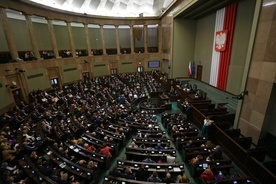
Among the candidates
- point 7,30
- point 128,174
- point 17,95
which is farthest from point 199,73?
point 7,30

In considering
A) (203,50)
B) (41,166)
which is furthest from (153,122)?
(203,50)

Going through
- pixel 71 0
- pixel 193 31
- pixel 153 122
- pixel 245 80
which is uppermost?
pixel 71 0

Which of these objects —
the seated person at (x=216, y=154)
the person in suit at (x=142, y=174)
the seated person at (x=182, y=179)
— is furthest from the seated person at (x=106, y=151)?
the seated person at (x=216, y=154)

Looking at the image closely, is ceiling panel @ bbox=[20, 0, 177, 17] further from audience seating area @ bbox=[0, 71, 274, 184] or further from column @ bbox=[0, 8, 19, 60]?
audience seating area @ bbox=[0, 71, 274, 184]

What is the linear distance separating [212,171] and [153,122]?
4428 millimetres

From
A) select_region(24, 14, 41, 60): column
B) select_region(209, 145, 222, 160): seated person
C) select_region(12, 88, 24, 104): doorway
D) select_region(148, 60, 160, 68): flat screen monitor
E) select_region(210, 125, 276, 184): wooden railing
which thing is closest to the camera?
select_region(210, 125, 276, 184): wooden railing

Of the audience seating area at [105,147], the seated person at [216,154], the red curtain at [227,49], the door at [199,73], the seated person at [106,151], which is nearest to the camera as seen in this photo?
the audience seating area at [105,147]

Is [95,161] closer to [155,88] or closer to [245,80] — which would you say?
[245,80]

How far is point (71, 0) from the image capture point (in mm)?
17734

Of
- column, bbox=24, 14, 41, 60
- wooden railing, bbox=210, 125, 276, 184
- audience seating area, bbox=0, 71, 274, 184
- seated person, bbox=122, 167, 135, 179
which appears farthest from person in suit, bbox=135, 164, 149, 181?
column, bbox=24, 14, 41, 60

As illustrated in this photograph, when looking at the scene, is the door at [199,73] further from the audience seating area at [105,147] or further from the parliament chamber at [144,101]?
the audience seating area at [105,147]

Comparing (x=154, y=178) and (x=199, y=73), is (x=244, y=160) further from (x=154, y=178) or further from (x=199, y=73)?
(x=199, y=73)

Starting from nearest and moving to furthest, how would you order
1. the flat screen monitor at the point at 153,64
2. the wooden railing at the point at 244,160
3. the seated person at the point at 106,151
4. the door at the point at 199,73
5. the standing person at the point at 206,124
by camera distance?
the wooden railing at the point at 244,160 → the seated person at the point at 106,151 → the standing person at the point at 206,124 → the door at the point at 199,73 → the flat screen monitor at the point at 153,64

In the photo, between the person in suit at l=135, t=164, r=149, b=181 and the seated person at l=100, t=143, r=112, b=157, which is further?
the seated person at l=100, t=143, r=112, b=157
